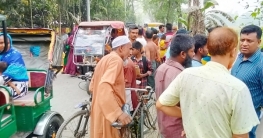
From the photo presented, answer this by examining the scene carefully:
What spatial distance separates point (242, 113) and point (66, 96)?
6.15m

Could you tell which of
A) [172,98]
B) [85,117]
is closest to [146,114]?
[85,117]

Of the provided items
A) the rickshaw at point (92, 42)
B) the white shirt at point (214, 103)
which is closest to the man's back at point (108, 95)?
the white shirt at point (214, 103)

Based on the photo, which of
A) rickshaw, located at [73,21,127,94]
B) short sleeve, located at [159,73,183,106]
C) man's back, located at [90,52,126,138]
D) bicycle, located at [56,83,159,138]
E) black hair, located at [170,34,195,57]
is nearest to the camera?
short sleeve, located at [159,73,183,106]

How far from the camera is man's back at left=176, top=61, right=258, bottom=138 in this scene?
1574 millimetres

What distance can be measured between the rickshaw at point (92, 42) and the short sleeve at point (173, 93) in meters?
5.66

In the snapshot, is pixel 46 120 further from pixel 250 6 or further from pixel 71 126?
pixel 250 6

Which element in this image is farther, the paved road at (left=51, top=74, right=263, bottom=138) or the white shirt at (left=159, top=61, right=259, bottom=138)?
the paved road at (left=51, top=74, right=263, bottom=138)

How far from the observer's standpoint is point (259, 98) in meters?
2.93

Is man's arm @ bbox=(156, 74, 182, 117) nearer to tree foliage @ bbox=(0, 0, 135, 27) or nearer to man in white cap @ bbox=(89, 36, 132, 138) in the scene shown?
man in white cap @ bbox=(89, 36, 132, 138)

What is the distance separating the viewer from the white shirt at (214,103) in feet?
5.17

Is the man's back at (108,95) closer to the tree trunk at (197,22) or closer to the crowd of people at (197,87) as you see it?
the crowd of people at (197,87)

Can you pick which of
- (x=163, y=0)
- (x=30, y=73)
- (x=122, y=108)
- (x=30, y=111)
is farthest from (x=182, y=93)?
(x=163, y=0)

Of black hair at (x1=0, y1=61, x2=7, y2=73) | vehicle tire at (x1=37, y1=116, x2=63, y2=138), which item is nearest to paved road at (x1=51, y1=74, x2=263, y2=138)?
vehicle tire at (x1=37, y1=116, x2=63, y2=138)

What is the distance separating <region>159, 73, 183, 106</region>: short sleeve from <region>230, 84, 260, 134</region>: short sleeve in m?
0.38
